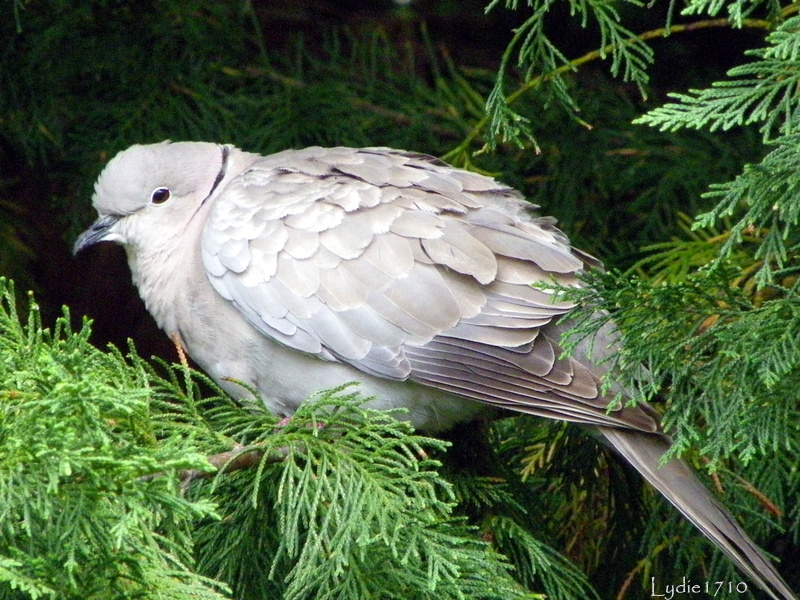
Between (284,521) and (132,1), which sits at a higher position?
(132,1)

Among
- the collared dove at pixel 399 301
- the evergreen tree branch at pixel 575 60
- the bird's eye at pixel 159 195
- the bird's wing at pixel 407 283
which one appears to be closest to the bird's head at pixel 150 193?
the bird's eye at pixel 159 195

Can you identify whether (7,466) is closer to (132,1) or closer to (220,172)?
(220,172)

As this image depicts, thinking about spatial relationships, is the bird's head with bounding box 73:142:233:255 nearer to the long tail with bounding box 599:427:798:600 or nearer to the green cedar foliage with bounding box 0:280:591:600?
the green cedar foliage with bounding box 0:280:591:600

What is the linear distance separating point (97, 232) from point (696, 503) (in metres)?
1.80

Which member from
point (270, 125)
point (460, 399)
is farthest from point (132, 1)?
point (460, 399)

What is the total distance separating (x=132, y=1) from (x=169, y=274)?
1.27 metres

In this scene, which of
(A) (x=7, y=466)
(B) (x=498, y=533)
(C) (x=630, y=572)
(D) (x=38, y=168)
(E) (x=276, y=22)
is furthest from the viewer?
(E) (x=276, y=22)

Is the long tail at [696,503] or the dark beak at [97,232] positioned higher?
the dark beak at [97,232]

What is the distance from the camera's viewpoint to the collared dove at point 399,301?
2.25m

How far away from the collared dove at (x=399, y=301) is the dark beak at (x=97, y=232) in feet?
0.85

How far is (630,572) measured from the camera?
2656 millimetres

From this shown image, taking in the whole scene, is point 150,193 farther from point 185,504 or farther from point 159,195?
point 185,504

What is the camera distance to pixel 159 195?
2.84 m

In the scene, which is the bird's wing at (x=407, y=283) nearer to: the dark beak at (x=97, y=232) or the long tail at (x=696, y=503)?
the long tail at (x=696, y=503)
